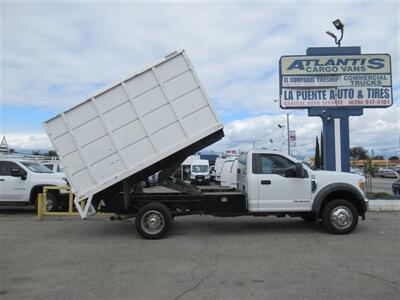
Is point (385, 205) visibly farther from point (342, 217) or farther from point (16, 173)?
point (16, 173)

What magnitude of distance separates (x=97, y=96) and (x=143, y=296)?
5.18 m

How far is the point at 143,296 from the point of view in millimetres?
5820

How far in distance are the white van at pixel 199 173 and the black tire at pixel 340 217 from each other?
103 feet

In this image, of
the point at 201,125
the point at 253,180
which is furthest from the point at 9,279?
the point at 253,180

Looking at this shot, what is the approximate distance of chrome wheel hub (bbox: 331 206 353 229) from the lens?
10.4 meters

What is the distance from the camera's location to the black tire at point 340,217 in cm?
1041

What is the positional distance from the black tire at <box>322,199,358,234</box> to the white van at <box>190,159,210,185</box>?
1238 inches

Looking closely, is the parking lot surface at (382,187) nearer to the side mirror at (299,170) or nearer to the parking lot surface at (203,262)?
the parking lot surface at (203,262)

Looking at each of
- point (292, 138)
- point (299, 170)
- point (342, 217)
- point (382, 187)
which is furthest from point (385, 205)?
point (292, 138)

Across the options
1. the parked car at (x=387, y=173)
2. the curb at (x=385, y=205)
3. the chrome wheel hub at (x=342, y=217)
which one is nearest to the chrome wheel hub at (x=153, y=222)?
the chrome wheel hub at (x=342, y=217)

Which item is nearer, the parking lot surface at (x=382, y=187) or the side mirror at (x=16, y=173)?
the side mirror at (x=16, y=173)

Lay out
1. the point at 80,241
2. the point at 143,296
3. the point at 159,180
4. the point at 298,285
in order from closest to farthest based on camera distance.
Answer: the point at 143,296 < the point at 298,285 < the point at 80,241 < the point at 159,180

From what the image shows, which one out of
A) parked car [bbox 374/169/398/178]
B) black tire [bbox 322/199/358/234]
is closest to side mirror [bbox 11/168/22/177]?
black tire [bbox 322/199/358/234]

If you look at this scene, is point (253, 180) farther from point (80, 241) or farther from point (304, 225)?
point (80, 241)
